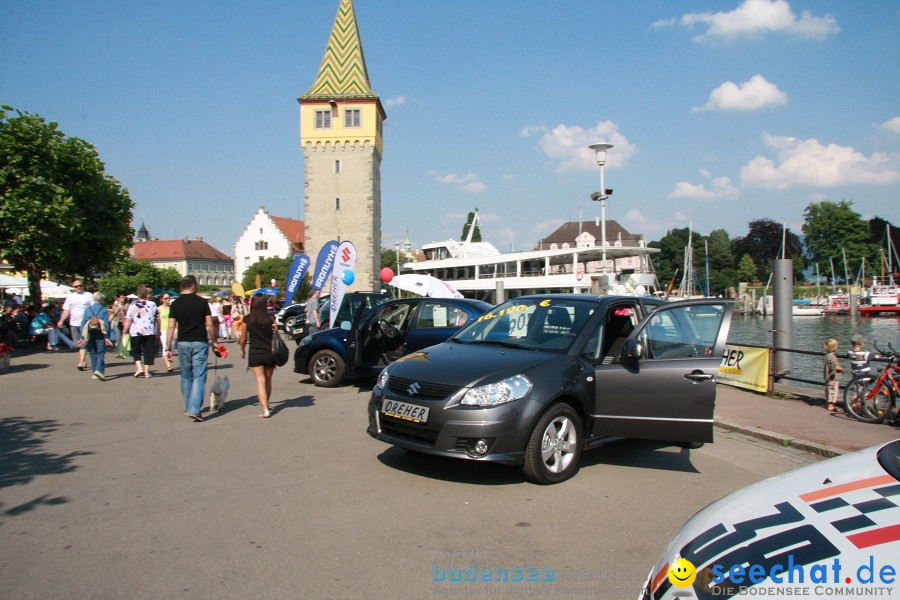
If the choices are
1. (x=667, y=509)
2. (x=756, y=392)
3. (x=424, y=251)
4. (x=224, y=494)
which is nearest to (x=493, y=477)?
(x=667, y=509)

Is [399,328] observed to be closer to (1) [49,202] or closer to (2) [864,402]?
(2) [864,402]

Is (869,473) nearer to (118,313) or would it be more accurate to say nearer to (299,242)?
(118,313)

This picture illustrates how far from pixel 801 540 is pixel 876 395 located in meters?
8.71

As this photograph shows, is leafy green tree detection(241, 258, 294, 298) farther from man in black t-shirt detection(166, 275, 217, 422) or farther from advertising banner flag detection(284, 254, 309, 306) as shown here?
man in black t-shirt detection(166, 275, 217, 422)

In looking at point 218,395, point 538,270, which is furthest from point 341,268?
point 538,270

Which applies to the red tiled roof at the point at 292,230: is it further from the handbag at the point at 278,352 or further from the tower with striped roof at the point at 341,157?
the handbag at the point at 278,352

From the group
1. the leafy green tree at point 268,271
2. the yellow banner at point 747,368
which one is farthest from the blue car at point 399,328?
the leafy green tree at point 268,271

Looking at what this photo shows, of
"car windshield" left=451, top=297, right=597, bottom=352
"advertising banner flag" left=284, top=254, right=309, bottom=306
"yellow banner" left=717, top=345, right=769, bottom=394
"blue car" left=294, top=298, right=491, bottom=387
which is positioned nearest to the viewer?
"car windshield" left=451, top=297, right=597, bottom=352

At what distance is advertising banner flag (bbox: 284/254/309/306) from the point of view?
898 inches

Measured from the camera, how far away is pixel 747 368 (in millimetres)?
12039

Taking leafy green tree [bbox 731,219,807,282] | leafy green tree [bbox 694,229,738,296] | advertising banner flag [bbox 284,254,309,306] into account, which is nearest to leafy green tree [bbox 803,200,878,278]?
leafy green tree [bbox 731,219,807,282]

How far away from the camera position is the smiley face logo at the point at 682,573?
2.27m

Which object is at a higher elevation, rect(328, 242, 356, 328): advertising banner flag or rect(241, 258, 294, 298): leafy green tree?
rect(241, 258, 294, 298): leafy green tree

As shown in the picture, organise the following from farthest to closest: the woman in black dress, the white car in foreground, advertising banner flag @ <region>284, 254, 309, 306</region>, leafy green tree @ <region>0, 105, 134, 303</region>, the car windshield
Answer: advertising banner flag @ <region>284, 254, 309, 306</region>
leafy green tree @ <region>0, 105, 134, 303</region>
the woman in black dress
the car windshield
the white car in foreground
